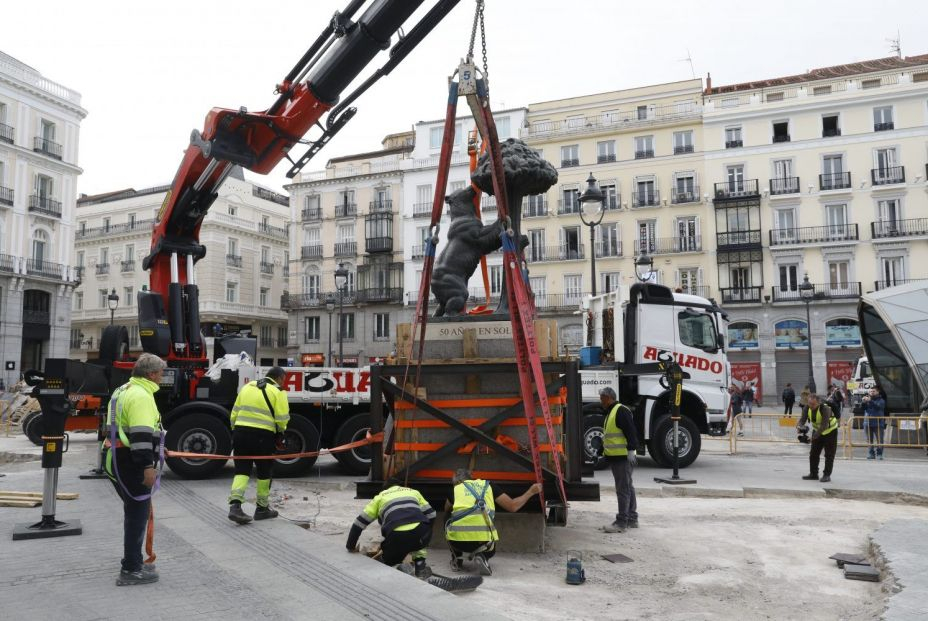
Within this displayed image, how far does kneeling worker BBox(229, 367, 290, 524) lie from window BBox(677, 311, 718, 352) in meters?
8.25

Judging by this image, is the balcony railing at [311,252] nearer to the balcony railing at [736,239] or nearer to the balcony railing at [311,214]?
the balcony railing at [311,214]

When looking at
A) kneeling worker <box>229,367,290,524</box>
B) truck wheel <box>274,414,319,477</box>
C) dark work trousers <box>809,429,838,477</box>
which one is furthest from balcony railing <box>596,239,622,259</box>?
kneeling worker <box>229,367,290,524</box>

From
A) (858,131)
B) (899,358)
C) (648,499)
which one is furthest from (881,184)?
(648,499)

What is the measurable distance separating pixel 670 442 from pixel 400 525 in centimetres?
852

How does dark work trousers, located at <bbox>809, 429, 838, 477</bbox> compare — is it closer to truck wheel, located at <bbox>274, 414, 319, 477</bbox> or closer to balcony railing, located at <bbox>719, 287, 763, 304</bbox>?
truck wheel, located at <bbox>274, 414, 319, 477</bbox>

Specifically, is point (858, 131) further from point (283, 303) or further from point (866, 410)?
point (283, 303)

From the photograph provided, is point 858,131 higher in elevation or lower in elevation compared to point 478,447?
higher

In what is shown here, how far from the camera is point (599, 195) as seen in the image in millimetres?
13938

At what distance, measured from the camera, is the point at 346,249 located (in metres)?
48.1

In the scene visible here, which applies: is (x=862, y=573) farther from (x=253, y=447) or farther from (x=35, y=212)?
(x=35, y=212)

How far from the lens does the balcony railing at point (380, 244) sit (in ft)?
153

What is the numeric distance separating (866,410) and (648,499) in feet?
35.0

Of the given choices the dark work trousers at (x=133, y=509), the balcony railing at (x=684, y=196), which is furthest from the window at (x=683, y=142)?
the dark work trousers at (x=133, y=509)

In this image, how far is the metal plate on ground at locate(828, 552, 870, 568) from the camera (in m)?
6.73
